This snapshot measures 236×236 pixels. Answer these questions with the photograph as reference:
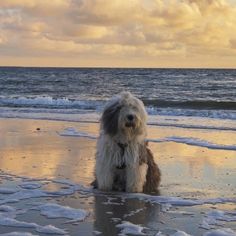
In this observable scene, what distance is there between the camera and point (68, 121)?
16047 mm

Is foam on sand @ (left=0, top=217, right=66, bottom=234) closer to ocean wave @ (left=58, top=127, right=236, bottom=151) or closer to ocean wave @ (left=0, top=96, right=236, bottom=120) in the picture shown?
ocean wave @ (left=58, top=127, right=236, bottom=151)


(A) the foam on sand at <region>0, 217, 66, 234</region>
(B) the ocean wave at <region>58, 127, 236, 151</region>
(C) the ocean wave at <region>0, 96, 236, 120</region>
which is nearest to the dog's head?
(A) the foam on sand at <region>0, 217, 66, 234</region>

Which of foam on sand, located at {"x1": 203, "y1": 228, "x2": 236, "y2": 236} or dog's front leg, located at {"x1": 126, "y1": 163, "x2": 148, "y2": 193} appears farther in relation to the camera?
dog's front leg, located at {"x1": 126, "y1": 163, "x2": 148, "y2": 193}

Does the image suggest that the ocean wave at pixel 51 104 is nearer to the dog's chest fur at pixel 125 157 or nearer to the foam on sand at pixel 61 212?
the dog's chest fur at pixel 125 157

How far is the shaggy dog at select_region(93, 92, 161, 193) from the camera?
6922 millimetres

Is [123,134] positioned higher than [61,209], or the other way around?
[123,134]

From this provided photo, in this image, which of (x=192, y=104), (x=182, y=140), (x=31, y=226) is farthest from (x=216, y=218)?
(x=192, y=104)

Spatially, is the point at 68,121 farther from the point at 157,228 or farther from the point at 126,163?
the point at 157,228

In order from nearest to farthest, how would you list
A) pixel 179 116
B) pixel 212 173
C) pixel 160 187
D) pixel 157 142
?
pixel 160 187
pixel 212 173
pixel 157 142
pixel 179 116

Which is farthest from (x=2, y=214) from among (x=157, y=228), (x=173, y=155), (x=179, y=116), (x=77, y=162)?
(x=179, y=116)

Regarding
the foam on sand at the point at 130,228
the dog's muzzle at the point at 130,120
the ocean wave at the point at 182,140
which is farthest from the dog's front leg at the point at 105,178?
the ocean wave at the point at 182,140

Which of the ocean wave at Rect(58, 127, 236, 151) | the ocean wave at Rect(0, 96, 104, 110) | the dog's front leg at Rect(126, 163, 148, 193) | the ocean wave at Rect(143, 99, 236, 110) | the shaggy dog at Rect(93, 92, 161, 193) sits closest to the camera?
the shaggy dog at Rect(93, 92, 161, 193)

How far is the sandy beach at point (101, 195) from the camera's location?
5523 millimetres

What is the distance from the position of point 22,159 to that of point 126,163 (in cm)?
274
